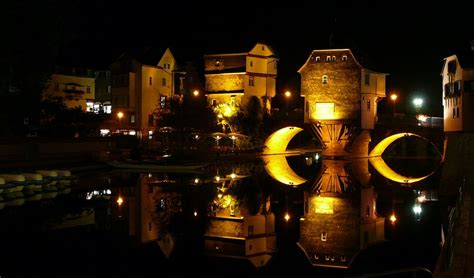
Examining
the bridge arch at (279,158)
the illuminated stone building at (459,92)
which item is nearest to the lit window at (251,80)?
the bridge arch at (279,158)

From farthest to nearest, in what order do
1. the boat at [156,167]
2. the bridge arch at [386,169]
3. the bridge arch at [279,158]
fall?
the boat at [156,167] → the bridge arch at [279,158] → the bridge arch at [386,169]

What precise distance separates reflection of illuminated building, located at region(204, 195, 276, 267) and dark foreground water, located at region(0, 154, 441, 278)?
0.15ft

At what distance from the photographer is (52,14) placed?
43500 mm

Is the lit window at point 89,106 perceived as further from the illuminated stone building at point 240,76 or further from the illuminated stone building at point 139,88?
the illuminated stone building at point 240,76

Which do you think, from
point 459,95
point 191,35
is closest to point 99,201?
point 459,95

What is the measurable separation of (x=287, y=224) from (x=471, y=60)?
33.3 meters

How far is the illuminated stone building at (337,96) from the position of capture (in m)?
61.7

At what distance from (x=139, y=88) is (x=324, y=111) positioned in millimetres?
22019

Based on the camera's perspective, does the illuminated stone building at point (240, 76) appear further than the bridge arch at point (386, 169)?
Yes

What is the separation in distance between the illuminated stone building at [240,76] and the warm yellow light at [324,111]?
→ 9.02 m

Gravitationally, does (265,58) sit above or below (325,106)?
above

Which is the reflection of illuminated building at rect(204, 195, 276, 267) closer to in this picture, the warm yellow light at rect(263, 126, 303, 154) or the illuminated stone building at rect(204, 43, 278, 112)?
the warm yellow light at rect(263, 126, 303, 154)

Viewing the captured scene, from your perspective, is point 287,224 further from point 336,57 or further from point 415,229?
point 336,57

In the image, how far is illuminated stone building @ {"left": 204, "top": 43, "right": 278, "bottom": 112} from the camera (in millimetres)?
68688
